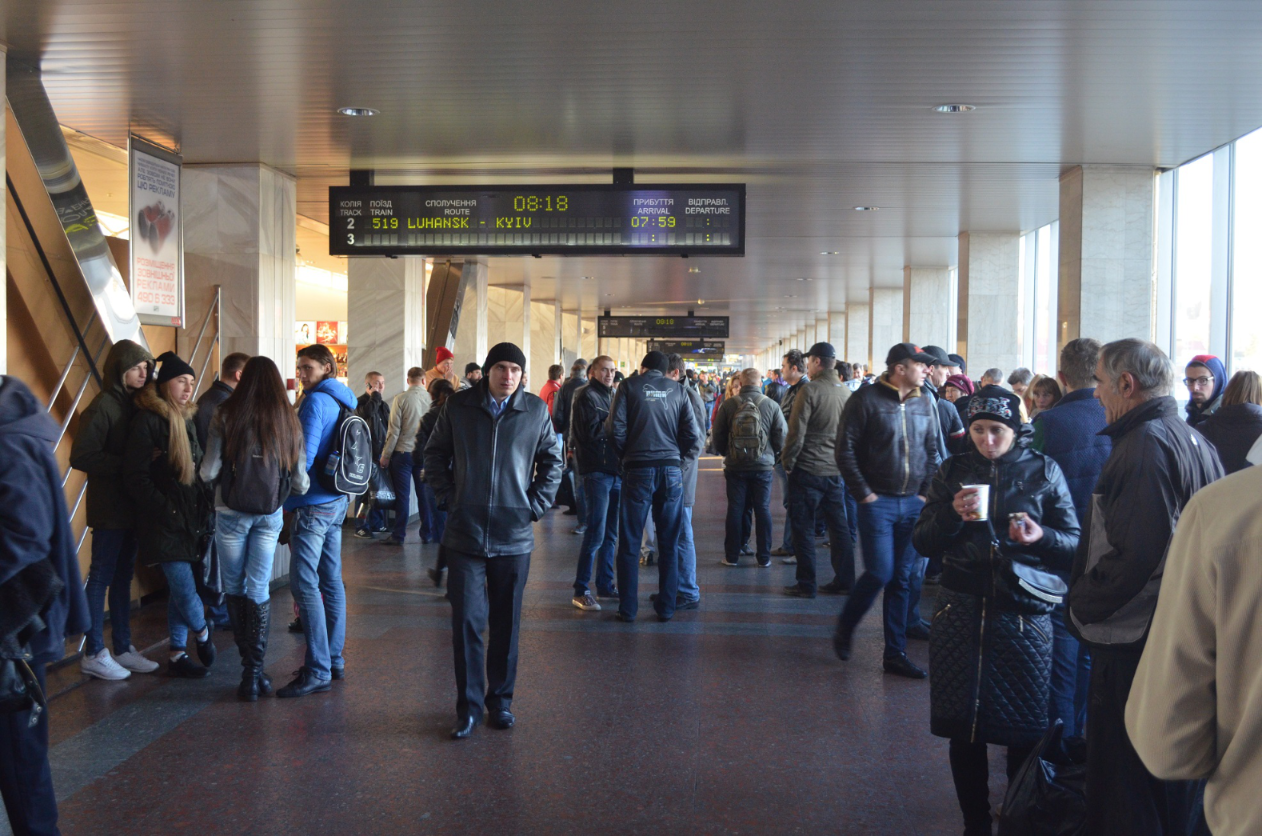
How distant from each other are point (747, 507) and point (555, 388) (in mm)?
5000

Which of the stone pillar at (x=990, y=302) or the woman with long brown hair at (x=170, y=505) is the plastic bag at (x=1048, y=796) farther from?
the stone pillar at (x=990, y=302)

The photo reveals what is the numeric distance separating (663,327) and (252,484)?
83.3ft

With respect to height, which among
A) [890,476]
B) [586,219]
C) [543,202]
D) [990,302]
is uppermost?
[543,202]

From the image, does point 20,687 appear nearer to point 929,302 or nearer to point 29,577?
point 29,577

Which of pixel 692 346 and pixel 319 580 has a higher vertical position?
pixel 692 346

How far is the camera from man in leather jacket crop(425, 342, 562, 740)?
15.4 ft

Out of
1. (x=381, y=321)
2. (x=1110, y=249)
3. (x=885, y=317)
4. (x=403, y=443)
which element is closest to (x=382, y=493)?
(x=403, y=443)

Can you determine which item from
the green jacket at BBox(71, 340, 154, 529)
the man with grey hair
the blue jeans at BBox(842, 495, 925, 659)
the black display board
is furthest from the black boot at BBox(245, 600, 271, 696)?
the black display board

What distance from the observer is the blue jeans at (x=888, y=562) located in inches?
224

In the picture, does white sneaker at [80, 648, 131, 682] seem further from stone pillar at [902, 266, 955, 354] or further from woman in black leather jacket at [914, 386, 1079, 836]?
stone pillar at [902, 266, 955, 354]

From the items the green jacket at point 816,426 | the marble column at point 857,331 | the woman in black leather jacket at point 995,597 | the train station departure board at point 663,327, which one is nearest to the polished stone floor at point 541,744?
the woman in black leather jacket at point 995,597

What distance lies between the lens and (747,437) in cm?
883

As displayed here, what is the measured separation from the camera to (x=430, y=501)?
32.9ft

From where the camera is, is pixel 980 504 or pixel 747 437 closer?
pixel 980 504
